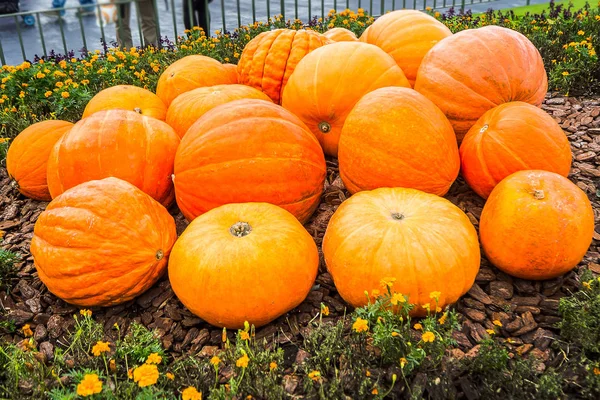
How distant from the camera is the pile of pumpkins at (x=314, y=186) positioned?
8.04 ft

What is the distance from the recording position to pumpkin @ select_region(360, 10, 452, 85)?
169 inches

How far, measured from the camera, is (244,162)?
295cm

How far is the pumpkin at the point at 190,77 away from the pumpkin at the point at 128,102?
0.31 m

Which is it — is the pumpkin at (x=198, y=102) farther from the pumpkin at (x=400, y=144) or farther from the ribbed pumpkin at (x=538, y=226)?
the ribbed pumpkin at (x=538, y=226)

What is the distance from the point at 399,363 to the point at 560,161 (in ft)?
5.62

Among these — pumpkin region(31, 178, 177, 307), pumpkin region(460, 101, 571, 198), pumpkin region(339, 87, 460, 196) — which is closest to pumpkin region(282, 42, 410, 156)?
pumpkin region(339, 87, 460, 196)

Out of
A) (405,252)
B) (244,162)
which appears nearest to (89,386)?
(405,252)

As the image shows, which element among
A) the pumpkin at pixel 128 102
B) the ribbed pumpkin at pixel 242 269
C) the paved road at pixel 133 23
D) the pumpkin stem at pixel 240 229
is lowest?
the paved road at pixel 133 23

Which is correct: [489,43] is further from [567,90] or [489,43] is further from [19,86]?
[19,86]

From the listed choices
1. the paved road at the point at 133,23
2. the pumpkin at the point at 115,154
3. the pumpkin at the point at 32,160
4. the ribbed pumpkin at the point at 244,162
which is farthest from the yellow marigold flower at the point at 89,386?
the paved road at the point at 133,23

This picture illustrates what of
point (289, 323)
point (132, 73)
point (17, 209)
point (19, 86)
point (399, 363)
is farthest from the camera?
point (132, 73)

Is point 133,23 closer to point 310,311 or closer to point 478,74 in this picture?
point 478,74

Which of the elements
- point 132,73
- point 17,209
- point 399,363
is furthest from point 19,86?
point 399,363

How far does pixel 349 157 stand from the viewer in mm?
3100
